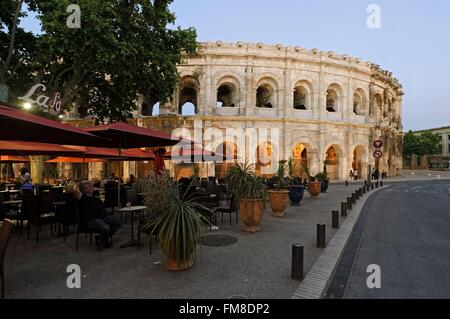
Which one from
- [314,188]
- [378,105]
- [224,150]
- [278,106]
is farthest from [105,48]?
[378,105]

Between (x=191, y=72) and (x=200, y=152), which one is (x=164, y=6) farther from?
(x=191, y=72)

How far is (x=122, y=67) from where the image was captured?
11.2 m

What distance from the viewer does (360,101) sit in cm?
2853

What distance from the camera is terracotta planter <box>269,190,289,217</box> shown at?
8.66 meters

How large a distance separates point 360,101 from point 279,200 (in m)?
25.1

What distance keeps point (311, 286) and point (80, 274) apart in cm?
362

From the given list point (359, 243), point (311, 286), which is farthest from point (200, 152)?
point (311, 286)

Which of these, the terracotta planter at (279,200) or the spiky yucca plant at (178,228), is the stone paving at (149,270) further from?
the terracotta planter at (279,200)

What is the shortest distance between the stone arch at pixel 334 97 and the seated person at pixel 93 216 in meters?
25.4

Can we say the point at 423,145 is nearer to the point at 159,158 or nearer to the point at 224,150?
the point at 224,150

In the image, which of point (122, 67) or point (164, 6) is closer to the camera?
point (122, 67)

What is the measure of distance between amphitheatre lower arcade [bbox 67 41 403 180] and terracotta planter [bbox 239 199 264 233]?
15.4 meters

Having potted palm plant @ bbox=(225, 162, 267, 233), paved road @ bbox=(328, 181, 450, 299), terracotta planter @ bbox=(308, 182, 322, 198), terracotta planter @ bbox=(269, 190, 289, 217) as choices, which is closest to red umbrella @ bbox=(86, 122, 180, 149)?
potted palm plant @ bbox=(225, 162, 267, 233)
